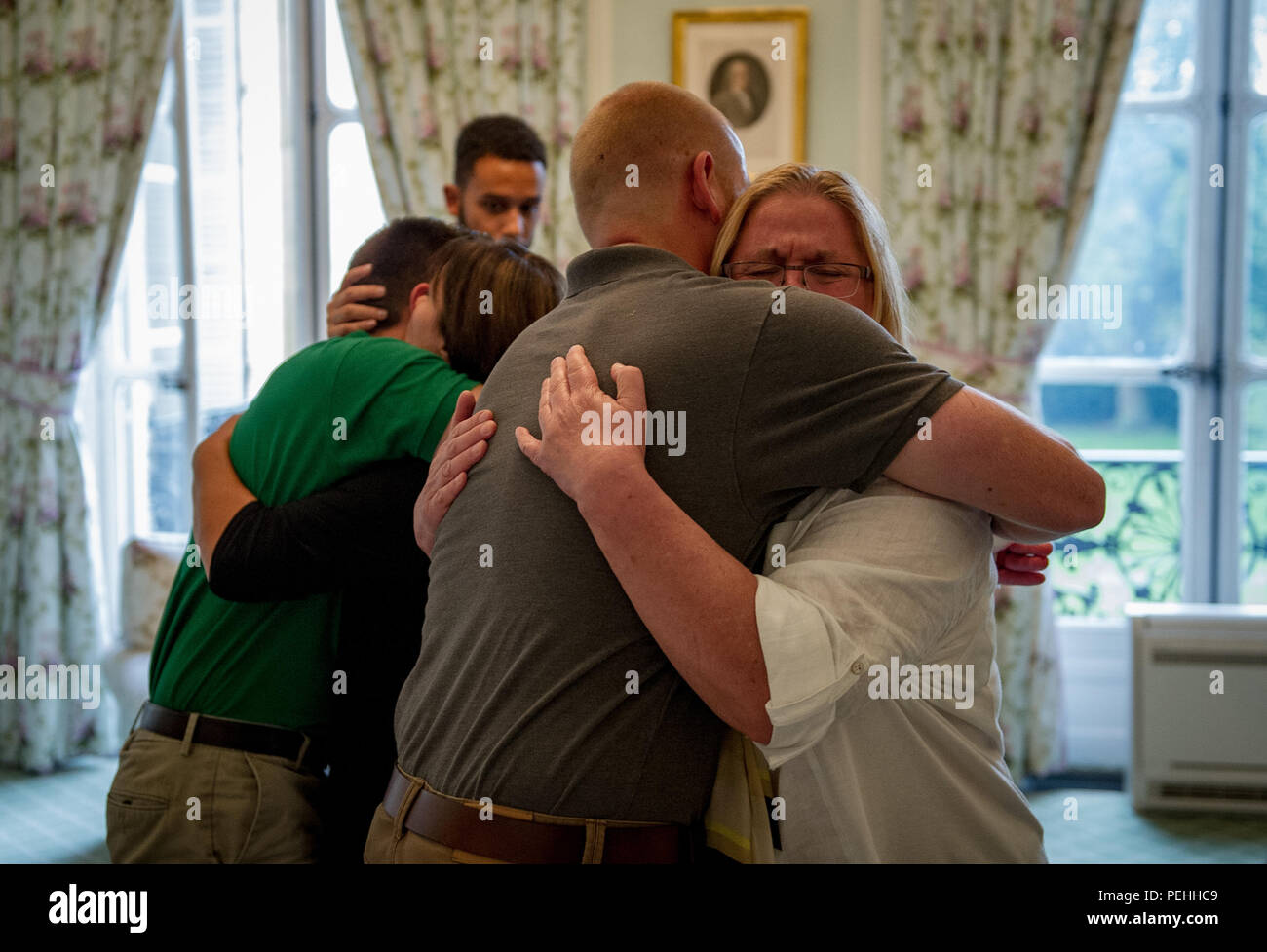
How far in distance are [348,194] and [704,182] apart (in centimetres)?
375

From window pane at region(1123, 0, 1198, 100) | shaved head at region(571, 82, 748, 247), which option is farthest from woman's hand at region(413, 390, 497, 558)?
window pane at region(1123, 0, 1198, 100)

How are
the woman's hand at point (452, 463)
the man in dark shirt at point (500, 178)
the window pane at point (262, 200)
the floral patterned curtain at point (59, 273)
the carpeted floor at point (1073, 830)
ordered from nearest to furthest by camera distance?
the woman's hand at point (452, 463)
the man in dark shirt at point (500, 178)
the carpeted floor at point (1073, 830)
the floral patterned curtain at point (59, 273)
the window pane at point (262, 200)

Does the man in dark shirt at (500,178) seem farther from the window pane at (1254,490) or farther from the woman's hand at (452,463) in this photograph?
the window pane at (1254,490)

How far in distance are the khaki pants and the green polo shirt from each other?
0.07m

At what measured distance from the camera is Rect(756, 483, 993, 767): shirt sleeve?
3.74 ft

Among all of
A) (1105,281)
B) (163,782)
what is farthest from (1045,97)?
(163,782)

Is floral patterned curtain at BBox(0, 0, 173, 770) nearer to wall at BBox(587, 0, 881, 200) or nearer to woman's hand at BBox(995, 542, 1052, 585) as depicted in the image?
wall at BBox(587, 0, 881, 200)

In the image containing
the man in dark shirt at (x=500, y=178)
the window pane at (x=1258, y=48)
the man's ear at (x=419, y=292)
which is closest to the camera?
the man's ear at (x=419, y=292)

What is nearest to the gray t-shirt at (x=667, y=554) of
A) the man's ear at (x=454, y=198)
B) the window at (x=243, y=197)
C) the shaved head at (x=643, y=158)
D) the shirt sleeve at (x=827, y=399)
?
the shirt sleeve at (x=827, y=399)

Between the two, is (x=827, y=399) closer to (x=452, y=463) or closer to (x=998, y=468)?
(x=998, y=468)

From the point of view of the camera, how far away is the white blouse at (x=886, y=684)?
1.16m

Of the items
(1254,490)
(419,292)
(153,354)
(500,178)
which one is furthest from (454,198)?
(1254,490)

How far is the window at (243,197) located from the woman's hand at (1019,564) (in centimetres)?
375
